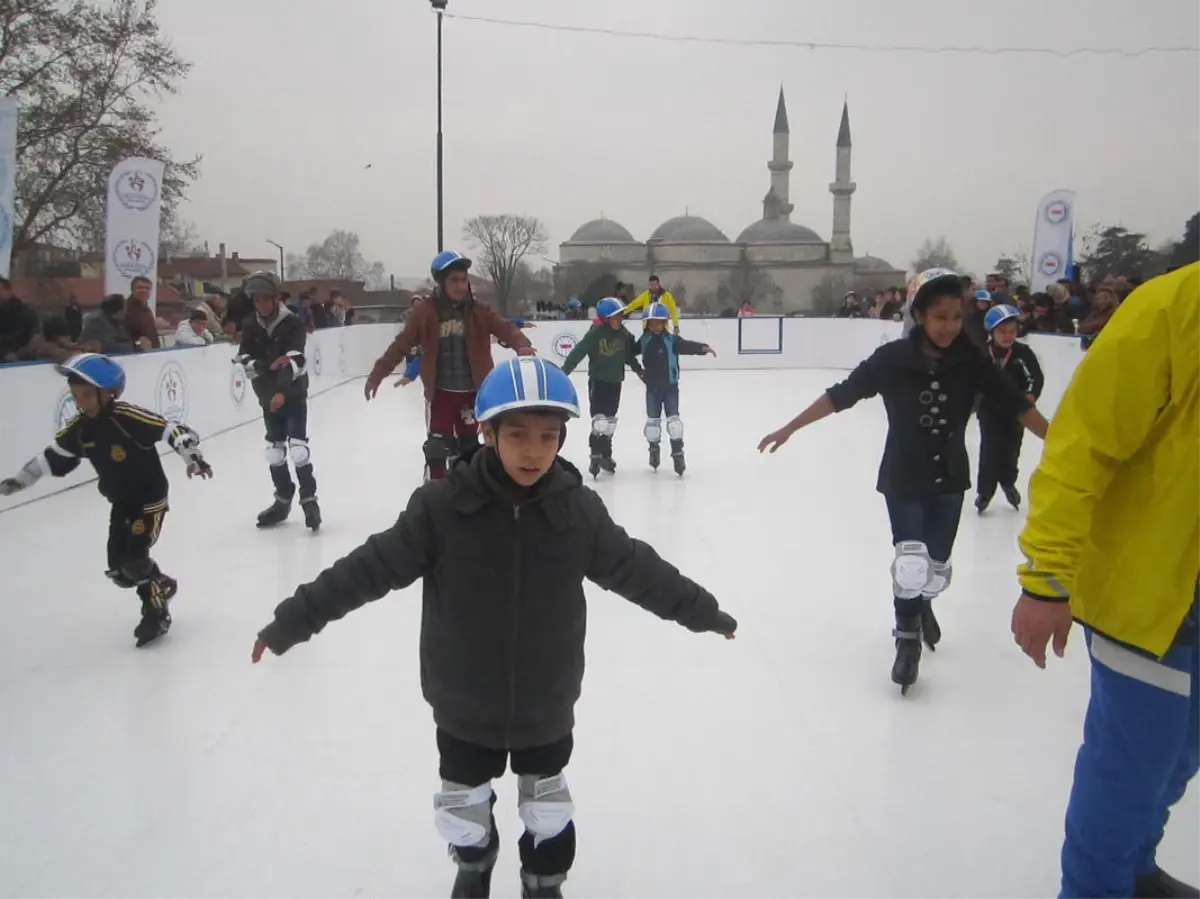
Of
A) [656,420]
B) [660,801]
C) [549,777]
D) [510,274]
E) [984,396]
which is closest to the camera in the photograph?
[549,777]

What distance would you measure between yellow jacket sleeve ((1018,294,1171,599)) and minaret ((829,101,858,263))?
76855 millimetres

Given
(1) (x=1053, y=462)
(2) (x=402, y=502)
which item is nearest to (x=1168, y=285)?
(1) (x=1053, y=462)

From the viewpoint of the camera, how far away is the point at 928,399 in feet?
12.5

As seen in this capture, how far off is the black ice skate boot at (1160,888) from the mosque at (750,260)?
65643 millimetres

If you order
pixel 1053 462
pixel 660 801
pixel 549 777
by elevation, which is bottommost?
pixel 660 801

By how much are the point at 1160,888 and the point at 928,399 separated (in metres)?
1.86

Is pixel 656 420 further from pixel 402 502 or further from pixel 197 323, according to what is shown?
pixel 197 323

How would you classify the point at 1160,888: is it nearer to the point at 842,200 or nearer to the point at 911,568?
the point at 911,568

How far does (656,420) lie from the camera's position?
9266 millimetres

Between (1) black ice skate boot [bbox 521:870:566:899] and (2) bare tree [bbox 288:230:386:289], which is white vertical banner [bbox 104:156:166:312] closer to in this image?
(1) black ice skate boot [bbox 521:870:566:899]

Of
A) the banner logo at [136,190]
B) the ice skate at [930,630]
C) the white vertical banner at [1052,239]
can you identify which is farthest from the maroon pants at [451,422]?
the white vertical banner at [1052,239]

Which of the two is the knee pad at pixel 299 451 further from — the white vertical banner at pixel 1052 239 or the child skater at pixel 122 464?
the white vertical banner at pixel 1052 239

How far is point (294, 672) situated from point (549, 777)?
215 cm

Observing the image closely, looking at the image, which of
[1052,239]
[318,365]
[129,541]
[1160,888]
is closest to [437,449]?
[129,541]
